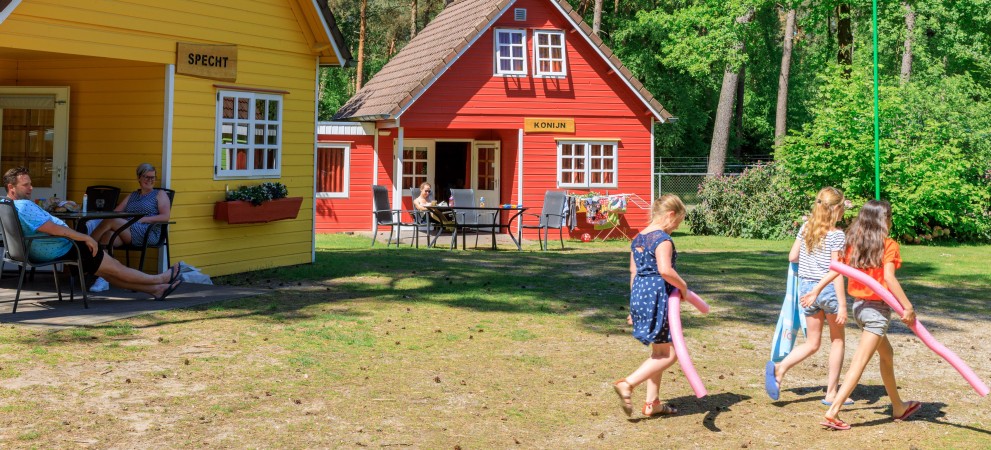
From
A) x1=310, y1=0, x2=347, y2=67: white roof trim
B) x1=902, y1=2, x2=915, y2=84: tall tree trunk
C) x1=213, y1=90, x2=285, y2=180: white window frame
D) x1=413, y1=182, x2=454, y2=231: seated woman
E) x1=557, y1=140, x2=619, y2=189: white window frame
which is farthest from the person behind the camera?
x1=902, y1=2, x2=915, y2=84: tall tree trunk

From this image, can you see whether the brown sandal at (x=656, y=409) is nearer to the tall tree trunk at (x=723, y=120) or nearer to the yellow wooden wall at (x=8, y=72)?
the yellow wooden wall at (x=8, y=72)

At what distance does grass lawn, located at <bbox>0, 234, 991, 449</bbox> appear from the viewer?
22.5 feet

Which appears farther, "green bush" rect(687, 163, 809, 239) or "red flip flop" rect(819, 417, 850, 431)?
"green bush" rect(687, 163, 809, 239)

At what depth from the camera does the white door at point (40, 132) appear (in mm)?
13977

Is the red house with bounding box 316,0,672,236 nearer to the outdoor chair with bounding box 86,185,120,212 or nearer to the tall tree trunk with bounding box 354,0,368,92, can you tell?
the outdoor chair with bounding box 86,185,120,212

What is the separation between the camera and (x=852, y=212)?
24.9 metres

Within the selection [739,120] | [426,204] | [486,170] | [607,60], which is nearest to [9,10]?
[426,204]

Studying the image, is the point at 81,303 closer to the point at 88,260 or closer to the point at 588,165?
the point at 88,260

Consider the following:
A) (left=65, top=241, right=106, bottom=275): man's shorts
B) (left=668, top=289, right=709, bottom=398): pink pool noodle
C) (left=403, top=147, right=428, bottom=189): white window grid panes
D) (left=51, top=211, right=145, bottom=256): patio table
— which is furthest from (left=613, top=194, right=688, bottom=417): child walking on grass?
(left=403, top=147, right=428, bottom=189): white window grid panes

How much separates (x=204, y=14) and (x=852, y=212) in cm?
1592

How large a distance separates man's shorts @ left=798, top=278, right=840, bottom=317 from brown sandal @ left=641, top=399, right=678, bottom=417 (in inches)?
46.3

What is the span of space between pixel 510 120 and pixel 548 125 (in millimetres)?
870

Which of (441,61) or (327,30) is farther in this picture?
(441,61)

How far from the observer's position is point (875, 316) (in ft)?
23.5
